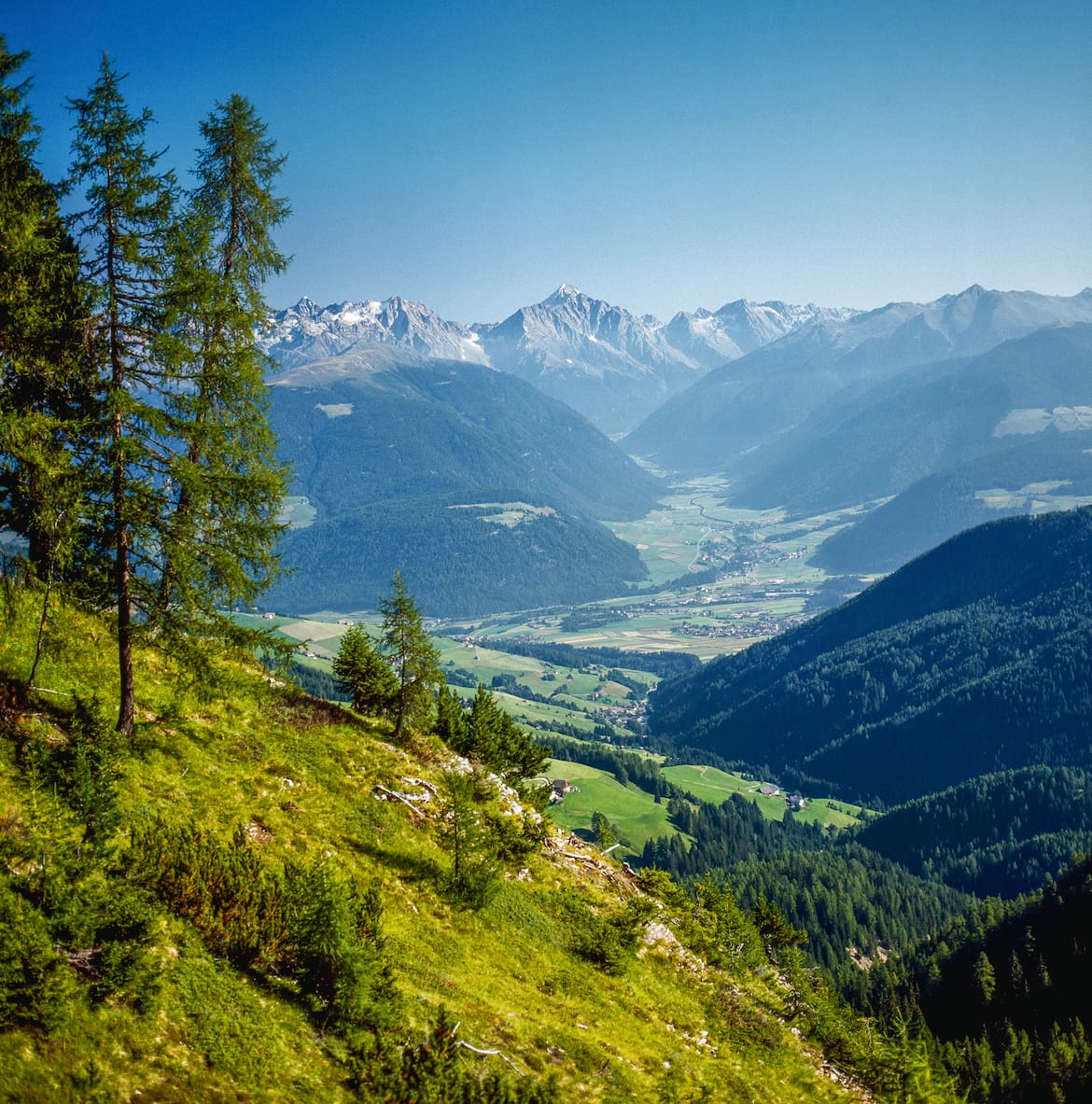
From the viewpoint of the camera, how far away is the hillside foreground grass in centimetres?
1239

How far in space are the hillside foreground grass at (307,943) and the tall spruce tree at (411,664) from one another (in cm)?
179

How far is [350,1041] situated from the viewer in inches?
580

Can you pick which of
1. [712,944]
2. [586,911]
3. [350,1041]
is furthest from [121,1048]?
[712,944]

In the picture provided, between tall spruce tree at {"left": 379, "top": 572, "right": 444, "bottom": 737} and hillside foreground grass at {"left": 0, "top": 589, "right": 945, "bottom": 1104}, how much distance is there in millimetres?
1790

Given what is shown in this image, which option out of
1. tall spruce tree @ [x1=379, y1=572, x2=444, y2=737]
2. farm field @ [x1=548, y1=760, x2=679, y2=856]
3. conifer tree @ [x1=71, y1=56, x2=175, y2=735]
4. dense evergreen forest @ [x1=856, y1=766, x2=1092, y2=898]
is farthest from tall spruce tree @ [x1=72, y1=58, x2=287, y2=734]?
dense evergreen forest @ [x1=856, y1=766, x2=1092, y2=898]

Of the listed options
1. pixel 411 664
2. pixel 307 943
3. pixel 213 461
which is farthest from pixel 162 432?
pixel 411 664

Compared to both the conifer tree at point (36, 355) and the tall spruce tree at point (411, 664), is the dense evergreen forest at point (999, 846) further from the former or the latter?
the conifer tree at point (36, 355)

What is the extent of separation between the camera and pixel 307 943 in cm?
1553

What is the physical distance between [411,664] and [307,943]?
70.8ft

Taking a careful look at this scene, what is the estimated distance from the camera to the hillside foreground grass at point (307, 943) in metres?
12.4

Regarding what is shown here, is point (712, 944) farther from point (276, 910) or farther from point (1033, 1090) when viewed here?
point (1033, 1090)

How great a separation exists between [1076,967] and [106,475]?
134972mm

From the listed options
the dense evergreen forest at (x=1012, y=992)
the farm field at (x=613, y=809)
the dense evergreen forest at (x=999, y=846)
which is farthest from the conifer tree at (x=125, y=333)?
the dense evergreen forest at (x=999, y=846)

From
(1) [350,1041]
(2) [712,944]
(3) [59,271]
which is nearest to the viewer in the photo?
(1) [350,1041]
